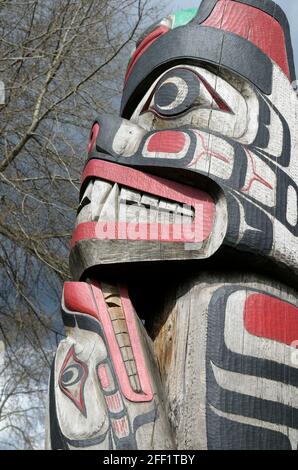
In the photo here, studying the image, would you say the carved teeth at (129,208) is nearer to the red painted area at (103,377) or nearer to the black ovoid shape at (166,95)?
the black ovoid shape at (166,95)

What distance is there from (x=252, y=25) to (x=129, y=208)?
943 millimetres

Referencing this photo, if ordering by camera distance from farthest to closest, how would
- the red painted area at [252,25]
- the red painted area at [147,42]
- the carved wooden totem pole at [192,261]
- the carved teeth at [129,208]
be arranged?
the red painted area at [147,42]
the red painted area at [252,25]
the carved teeth at [129,208]
the carved wooden totem pole at [192,261]

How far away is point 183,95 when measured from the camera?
275cm

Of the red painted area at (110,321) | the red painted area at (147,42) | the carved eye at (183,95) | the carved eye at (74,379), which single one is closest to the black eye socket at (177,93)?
the carved eye at (183,95)

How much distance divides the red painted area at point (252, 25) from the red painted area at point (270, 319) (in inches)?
40.6

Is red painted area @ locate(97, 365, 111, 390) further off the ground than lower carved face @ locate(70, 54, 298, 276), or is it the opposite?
lower carved face @ locate(70, 54, 298, 276)

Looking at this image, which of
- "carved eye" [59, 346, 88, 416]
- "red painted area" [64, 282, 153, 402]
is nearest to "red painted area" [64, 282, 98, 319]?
"red painted area" [64, 282, 153, 402]

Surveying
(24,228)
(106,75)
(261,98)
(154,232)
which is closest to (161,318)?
(154,232)

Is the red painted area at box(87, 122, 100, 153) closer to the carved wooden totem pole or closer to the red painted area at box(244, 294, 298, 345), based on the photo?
the carved wooden totem pole

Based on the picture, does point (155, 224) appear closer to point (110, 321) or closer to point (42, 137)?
point (110, 321)

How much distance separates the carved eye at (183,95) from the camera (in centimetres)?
273

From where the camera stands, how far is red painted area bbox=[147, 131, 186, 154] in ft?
8.39

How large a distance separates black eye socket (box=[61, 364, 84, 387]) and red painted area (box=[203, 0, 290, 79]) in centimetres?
141
